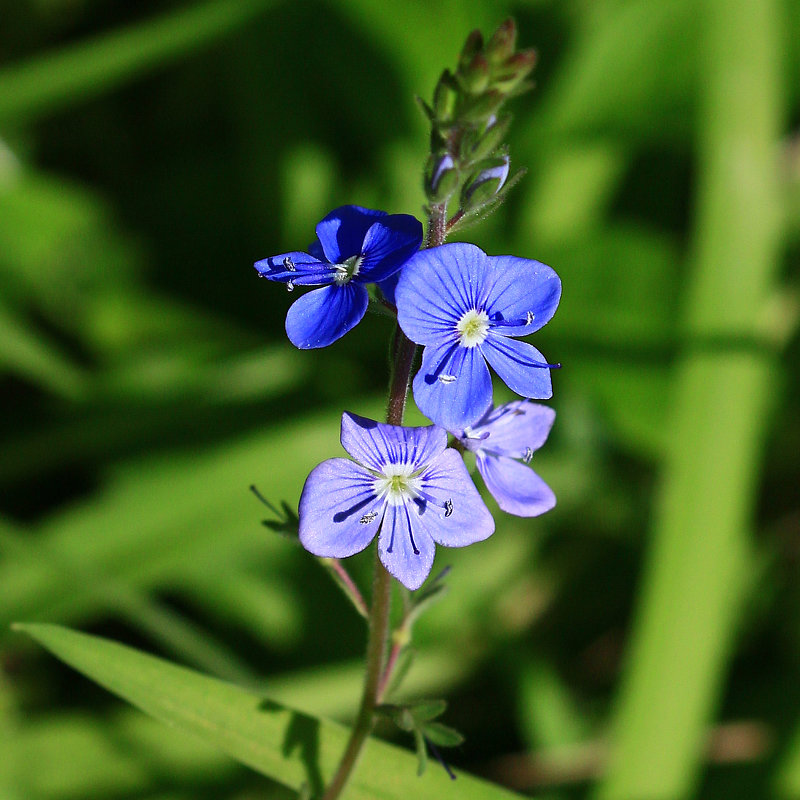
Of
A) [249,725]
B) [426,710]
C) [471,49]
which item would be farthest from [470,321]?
[249,725]

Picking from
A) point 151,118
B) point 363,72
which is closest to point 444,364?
point 363,72

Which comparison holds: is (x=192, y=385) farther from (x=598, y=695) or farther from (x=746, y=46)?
(x=746, y=46)

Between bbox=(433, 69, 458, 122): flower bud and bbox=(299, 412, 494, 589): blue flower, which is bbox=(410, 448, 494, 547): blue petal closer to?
bbox=(299, 412, 494, 589): blue flower

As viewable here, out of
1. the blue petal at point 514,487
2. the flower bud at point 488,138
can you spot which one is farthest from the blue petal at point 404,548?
the flower bud at point 488,138

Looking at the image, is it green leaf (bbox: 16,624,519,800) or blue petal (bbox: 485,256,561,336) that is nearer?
blue petal (bbox: 485,256,561,336)

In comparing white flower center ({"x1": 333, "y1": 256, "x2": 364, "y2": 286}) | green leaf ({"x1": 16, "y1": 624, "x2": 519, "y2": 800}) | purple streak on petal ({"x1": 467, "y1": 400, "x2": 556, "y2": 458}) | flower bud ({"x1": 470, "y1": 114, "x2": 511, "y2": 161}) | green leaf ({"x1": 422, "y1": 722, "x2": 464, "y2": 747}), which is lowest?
green leaf ({"x1": 16, "y1": 624, "x2": 519, "y2": 800})

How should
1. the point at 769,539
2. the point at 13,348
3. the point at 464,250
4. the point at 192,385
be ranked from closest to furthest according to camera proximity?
the point at 464,250, the point at 13,348, the point at 192,385, the point at 769,539

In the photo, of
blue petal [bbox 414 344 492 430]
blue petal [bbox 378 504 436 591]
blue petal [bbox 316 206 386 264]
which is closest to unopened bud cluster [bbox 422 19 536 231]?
blue petal [bbox 316 206 386 264]
